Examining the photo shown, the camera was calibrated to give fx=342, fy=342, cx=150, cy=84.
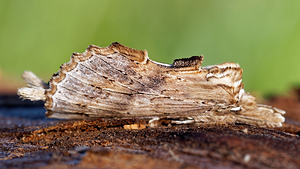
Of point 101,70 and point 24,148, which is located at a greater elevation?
point 101,70

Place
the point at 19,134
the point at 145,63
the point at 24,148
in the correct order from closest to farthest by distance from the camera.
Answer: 1. the point at 24,148
2. the point at 145,63
3. the point at 19,134

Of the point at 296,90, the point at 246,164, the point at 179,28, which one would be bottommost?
the point at 246,164

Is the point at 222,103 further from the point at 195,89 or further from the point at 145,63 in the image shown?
the point at 145,63

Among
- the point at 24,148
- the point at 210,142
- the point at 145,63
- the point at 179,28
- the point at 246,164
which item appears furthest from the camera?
the point at 179,28

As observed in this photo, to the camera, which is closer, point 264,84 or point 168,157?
point 168,157

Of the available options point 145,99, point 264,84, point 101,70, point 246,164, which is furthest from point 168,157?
point 264,84

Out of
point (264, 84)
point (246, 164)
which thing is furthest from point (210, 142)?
point (264, 84)
